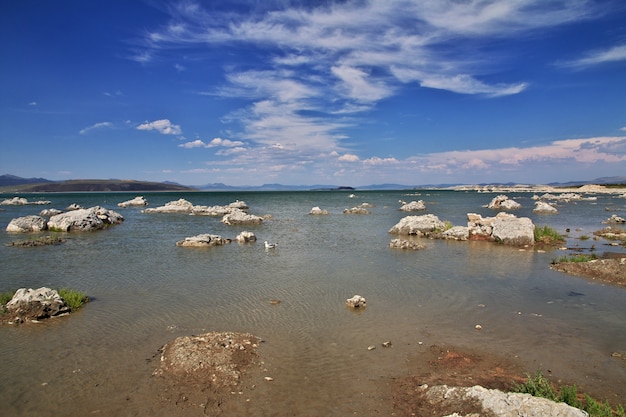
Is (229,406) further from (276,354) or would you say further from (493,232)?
(493,232)

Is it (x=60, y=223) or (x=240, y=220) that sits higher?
(x=60, y=223)

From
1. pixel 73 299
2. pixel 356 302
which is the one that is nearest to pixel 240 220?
pixel 73 299

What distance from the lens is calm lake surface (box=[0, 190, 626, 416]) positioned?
8484mm

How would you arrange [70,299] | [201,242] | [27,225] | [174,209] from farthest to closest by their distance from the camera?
1. [174,209]
2. [27,225]
3. [201,242]
4. [70,299]

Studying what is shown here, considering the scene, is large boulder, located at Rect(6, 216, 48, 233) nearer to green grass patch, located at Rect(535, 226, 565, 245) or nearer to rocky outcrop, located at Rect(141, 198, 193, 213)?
rocky outcrop, located at Rect(141, 198, 193, 213)

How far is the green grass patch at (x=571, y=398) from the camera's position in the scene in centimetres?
684

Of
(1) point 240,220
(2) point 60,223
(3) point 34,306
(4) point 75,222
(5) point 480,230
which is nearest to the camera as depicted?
(3) point 34,306

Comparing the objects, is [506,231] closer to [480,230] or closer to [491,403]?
[480,230]

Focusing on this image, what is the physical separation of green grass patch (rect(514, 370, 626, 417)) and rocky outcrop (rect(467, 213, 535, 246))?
73.3ft

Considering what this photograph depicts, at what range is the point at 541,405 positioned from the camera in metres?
6.33

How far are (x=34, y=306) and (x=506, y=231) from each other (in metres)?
30.1

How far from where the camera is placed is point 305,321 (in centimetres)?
1269

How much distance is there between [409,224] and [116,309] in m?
26.6

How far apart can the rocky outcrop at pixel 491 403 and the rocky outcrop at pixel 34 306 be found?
12.8 meters
